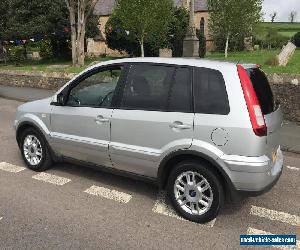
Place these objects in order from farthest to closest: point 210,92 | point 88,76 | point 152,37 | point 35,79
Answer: point 152,37 < point 35,79 < point 88,76 < point 210,92

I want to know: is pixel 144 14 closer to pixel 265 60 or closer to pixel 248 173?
pixel 265 60

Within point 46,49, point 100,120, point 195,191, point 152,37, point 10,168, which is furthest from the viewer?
point 46,49

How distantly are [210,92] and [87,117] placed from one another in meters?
1.79

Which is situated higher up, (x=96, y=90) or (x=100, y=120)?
(x=96, y=90)

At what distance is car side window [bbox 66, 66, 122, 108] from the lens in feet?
16.4

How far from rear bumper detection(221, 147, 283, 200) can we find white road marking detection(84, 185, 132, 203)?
1563mm

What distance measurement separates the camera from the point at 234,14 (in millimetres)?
31141

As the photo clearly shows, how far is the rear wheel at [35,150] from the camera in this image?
19.1 ft

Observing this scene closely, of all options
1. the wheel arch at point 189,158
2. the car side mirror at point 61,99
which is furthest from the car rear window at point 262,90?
the car side mirror at point 61,99

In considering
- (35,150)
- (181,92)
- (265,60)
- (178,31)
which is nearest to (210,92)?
(181,92)

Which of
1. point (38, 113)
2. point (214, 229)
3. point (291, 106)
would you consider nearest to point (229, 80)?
point (214, 229)

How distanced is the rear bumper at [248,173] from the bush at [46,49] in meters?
32.8

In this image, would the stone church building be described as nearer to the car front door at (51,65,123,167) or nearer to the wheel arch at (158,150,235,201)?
the car front door at (51,65,123,167)

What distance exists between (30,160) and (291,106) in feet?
21.0
